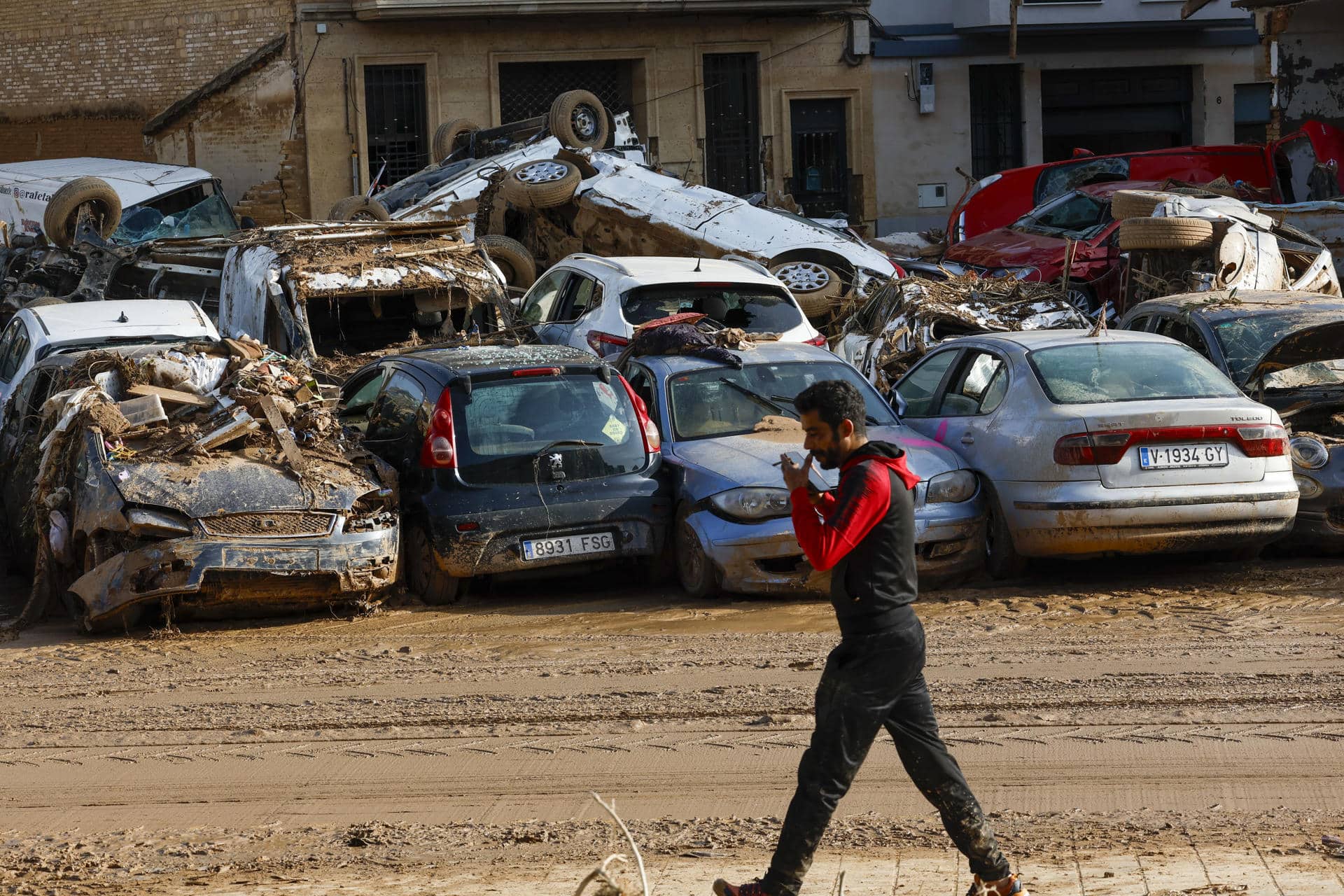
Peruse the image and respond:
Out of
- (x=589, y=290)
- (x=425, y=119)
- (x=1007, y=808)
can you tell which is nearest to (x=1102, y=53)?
(x=425, y=119)

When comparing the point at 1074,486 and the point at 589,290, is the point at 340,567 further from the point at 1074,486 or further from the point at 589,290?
the point at 589,290

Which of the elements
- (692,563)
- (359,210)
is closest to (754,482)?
(692,563)

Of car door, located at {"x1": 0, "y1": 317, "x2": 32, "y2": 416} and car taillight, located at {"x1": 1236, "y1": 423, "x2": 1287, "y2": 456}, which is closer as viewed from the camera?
car taillight, located at {"x1": 1236, "y1": 423, "x2": 1287, "y2": 456}

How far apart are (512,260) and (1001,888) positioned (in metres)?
13.6

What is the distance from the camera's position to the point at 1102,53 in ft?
99.5

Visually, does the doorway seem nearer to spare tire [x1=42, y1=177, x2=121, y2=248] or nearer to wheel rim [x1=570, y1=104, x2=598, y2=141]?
wheel rim [x1=570, y1=104, x2=598, y2=141]

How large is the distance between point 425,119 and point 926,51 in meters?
8.95

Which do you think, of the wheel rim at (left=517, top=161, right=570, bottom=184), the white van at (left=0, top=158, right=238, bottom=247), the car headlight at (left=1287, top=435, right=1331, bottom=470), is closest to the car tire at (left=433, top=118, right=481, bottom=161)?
the white van at (left=0, top=158, right=238, bottom=247)

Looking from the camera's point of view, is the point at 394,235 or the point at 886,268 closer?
the point at 394,235

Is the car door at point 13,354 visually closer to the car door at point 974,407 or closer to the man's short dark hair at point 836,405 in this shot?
the car door at point 974,407

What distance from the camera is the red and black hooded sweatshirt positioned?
14.9 ft

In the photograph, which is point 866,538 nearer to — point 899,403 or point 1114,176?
point 899,403

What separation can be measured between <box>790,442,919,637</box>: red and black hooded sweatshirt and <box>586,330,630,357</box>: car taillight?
7.90 m

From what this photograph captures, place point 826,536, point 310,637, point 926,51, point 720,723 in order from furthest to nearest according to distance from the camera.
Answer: point 926,51
point 310,637
point 720,723
point 826,536
